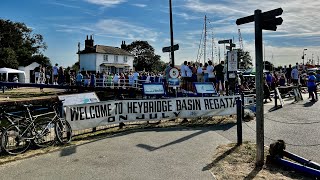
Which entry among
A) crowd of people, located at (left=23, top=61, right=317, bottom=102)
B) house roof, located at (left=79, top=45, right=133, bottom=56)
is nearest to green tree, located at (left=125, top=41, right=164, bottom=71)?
house roof, located at (left=79, top=45, right=133, bottom=56)

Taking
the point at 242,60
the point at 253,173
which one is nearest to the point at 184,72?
the point at 253,173

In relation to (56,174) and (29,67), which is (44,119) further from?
(29,67)

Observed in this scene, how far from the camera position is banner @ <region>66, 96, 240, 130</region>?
34.0 ft

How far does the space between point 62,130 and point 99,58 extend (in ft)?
202

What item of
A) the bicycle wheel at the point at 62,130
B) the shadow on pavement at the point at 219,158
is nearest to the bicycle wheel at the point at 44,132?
the bicycle wheel at the point at 62,130

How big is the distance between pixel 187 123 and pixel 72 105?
4476 millimetres

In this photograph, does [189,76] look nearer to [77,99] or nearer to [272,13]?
[77,99]

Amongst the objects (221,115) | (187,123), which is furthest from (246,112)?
(187,123)

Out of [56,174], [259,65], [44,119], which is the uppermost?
[259,65]

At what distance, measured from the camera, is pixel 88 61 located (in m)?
69.8

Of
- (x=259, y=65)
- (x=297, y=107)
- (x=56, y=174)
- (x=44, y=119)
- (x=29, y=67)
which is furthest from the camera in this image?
(x=29, y=67)

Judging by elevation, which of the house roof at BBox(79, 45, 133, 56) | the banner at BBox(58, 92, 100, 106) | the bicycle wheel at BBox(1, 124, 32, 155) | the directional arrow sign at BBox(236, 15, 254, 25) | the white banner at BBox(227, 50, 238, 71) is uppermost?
the house roof at BBox(79, 45, 133, 56)

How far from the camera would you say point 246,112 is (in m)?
12.9

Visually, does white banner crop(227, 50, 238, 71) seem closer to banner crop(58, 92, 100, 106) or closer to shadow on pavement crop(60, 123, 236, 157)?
shadow on pavement crop(60, 123, 236, 157)
